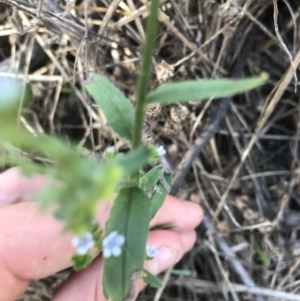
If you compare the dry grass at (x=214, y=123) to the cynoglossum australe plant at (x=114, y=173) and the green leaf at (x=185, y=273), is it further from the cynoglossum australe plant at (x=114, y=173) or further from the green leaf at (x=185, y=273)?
the cynoglossum australe plant at (x=114, y=173)

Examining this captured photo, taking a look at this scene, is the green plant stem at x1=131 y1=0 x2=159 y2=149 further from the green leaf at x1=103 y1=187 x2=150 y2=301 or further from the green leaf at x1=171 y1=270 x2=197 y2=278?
the green leaf at x1=171 y1=270 x2=197 y2=278

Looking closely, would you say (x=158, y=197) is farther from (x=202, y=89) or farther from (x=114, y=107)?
(x=202, y=89)

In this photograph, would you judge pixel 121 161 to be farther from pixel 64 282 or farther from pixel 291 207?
pixel 291 207

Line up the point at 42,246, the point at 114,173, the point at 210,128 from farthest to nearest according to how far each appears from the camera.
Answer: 1. the point at 210,128
2. the point at 42,246
3. the point at 114,173

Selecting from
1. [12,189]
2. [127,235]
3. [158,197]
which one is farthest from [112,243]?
[12,189]

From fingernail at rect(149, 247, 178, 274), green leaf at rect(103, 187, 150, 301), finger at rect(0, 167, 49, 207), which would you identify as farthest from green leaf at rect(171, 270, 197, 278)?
green leaf at rect(103, 187, 150, 301)

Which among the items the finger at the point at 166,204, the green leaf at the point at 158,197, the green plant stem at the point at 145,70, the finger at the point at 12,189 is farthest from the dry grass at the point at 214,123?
the green plant stem at the point at 145,70

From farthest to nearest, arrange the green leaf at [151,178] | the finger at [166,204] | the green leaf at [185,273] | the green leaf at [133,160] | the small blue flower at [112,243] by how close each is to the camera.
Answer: the green leaf at [185,273] → the finger at [166,204] → the green leaf at [151,178] → the small blue flower at [112,243] → the green leaf at [133,160]
